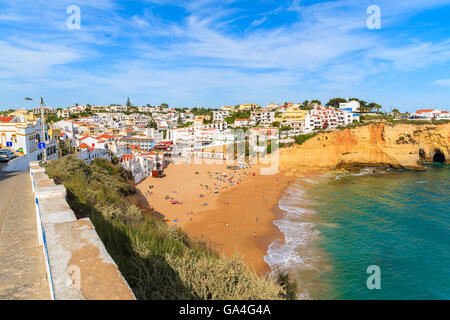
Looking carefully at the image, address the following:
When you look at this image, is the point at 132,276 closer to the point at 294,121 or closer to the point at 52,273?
the point at 52,273

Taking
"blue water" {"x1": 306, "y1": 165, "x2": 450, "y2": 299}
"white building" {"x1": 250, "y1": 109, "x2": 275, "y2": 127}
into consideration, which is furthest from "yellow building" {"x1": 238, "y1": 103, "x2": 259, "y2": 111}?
"blue water" {"x1": 306, "y1": 165, "x2": 450, "y2": 299}

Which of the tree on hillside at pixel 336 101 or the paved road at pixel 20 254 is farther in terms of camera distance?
the tree on hillside at pixel 336 101

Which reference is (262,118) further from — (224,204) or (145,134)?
(224,204)

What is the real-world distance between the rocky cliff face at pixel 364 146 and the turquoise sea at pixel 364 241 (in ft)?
49.2

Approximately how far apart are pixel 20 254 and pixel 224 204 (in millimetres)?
23458

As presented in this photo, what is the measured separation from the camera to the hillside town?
2420 cm

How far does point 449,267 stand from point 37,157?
33.0m

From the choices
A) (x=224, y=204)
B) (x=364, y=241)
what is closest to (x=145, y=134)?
(x=224, y=204)

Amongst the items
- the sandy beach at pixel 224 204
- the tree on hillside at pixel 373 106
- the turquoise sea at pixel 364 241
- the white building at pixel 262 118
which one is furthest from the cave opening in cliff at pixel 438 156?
the tree on hillside at pixel 373 106

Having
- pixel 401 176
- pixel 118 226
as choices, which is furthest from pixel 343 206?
pixel 118 226

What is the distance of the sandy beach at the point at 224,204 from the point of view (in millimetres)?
18969

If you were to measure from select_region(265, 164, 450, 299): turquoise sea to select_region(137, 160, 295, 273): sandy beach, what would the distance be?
4.94 feet

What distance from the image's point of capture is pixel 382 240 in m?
19.4

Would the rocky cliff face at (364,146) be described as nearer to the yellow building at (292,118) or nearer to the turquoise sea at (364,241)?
the turquoise sea at (364,241)
